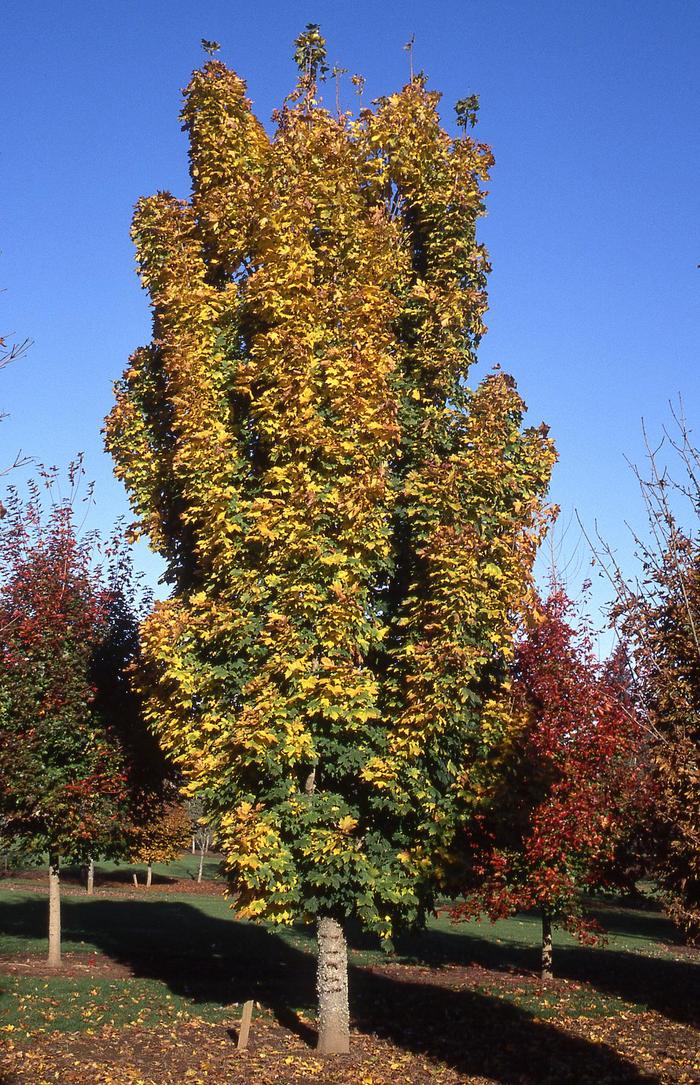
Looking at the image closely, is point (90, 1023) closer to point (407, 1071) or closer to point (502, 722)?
point (407, 1071)

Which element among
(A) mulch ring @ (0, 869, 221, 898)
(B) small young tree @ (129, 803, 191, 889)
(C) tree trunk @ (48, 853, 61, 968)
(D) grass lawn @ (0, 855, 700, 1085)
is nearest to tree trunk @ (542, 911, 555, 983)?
(D) grass lawn @ (0, 855, 700, 1085)

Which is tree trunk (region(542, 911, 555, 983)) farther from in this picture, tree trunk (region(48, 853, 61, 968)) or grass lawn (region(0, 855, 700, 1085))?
tree trunk (region(48, 853, 61, 968))

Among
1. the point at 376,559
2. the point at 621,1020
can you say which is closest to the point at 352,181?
the point at 376,559

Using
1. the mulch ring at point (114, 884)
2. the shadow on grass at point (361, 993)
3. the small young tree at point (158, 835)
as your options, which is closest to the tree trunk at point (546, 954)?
the shadow on grass at point (361, 993)

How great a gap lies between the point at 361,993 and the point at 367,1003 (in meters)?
1.00

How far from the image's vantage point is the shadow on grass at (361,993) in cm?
1148

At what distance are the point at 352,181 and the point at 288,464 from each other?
444cm

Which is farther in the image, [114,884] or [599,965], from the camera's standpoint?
[114,884]

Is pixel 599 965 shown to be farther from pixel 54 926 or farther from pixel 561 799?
pixel 54 926

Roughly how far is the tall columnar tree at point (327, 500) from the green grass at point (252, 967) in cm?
193

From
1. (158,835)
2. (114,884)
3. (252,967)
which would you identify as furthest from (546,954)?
(114,884)

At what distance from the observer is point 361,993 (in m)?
16.1

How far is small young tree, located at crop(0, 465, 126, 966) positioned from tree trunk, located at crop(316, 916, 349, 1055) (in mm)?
5906

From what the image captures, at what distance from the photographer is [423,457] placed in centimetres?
1236
